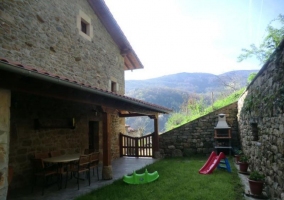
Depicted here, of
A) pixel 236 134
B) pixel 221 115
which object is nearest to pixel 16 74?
pixel 221 115

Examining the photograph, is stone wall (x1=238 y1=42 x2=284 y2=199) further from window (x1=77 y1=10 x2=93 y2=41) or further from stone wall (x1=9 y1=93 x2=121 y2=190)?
window (x1=77 y1=10 x2=93 y2=41)

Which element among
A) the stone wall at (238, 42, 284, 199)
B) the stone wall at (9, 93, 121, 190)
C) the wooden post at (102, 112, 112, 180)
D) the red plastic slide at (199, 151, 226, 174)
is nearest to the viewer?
the stone wall at (238, 42, 284, 199)

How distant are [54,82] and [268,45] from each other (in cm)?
1103

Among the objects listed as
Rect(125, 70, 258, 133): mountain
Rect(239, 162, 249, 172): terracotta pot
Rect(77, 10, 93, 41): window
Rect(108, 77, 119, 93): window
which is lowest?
Rect(239, 162, 249, 172): terracotta pot

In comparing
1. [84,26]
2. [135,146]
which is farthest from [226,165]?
[84,26]

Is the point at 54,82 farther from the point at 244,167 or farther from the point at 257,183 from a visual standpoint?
the point at 244,167

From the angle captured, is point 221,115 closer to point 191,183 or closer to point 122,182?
point 191,183

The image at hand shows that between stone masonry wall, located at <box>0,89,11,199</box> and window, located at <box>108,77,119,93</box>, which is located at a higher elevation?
window, located at <box>108,77,119,93</box>

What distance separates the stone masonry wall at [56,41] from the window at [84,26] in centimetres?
14

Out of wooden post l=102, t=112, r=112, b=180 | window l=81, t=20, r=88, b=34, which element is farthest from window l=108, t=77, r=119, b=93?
wooden post l=102, t=112, r=112, b=180

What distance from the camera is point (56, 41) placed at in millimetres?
6527

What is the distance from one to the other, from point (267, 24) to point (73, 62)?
9218 mm

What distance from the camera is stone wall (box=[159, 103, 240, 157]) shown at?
32.3 ft

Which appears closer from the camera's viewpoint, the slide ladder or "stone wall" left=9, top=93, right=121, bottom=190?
"stone wall" left=9, top=93, right=121, bottom=190
